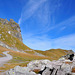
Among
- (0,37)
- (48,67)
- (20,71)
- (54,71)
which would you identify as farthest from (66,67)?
(0,37)

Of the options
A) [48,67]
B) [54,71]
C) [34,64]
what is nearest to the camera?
[54,71]

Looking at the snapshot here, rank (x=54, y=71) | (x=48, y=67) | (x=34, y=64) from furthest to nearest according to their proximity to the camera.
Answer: (x=34, y=64) < (x=48, y=67) < (x=54, y=71)

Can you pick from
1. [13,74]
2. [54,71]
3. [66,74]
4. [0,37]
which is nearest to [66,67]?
[66,74]

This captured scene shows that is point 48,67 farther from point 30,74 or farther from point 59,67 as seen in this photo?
point 30,74

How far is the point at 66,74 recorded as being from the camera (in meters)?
16.6

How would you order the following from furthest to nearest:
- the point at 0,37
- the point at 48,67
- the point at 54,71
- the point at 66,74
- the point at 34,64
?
the point at 0,37, the point at 34,64, the point at 48,67, the point at 54,71, the point at 66,74

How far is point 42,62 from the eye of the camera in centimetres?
2878

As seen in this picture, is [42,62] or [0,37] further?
[0,37]

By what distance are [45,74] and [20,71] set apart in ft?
20.2

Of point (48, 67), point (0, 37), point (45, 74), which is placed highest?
point (0, 37)

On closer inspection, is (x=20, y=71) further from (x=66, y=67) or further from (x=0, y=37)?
(x=0, y=37)

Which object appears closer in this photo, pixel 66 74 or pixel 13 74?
pixel 66 74

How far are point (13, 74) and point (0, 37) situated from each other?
600 feet

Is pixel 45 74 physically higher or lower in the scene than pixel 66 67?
lower
